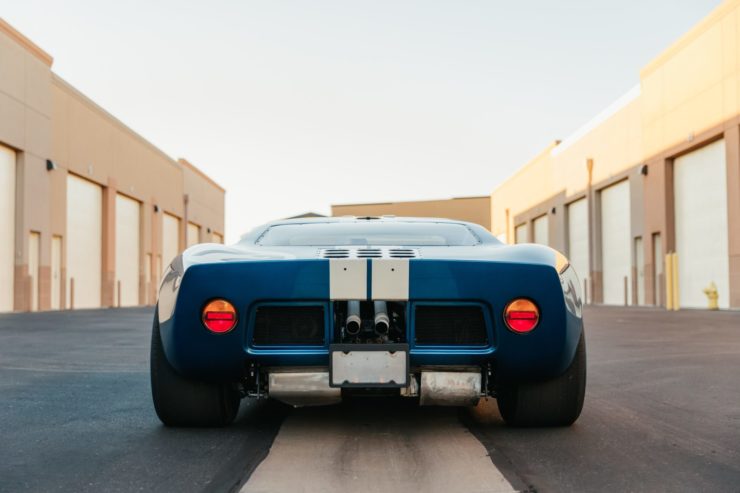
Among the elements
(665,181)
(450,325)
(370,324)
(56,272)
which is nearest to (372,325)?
A: (370,324)

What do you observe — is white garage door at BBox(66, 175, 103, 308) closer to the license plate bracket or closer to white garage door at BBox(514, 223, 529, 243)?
white garage door at BBox(514, 223, 529, 243)

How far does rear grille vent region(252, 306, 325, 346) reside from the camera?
10.6ft

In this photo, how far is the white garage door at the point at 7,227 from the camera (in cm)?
2200

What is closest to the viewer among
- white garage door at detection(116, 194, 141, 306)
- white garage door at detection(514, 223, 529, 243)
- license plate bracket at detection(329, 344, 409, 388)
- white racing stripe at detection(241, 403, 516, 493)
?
white racing stripe at detection(241, 403, 516, 493)

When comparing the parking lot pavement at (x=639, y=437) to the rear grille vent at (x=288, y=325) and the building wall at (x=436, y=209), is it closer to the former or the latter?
the rear grille vent at (x=288, y=325)

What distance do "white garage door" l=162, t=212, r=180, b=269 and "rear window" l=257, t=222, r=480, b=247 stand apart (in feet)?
120

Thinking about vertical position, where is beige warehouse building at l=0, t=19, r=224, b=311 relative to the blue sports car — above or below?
above

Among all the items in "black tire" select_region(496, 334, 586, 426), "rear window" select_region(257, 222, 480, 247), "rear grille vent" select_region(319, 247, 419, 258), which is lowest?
"black tire" select_region(496, 334, 586, 426)

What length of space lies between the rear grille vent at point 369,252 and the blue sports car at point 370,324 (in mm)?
21

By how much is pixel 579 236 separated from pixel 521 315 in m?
32.6

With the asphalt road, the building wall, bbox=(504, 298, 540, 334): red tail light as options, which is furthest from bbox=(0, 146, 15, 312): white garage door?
the building wall

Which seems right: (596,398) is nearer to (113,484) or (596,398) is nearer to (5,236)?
(113,484)

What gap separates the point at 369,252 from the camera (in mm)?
3391

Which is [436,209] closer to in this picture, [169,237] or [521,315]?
[169,237]
